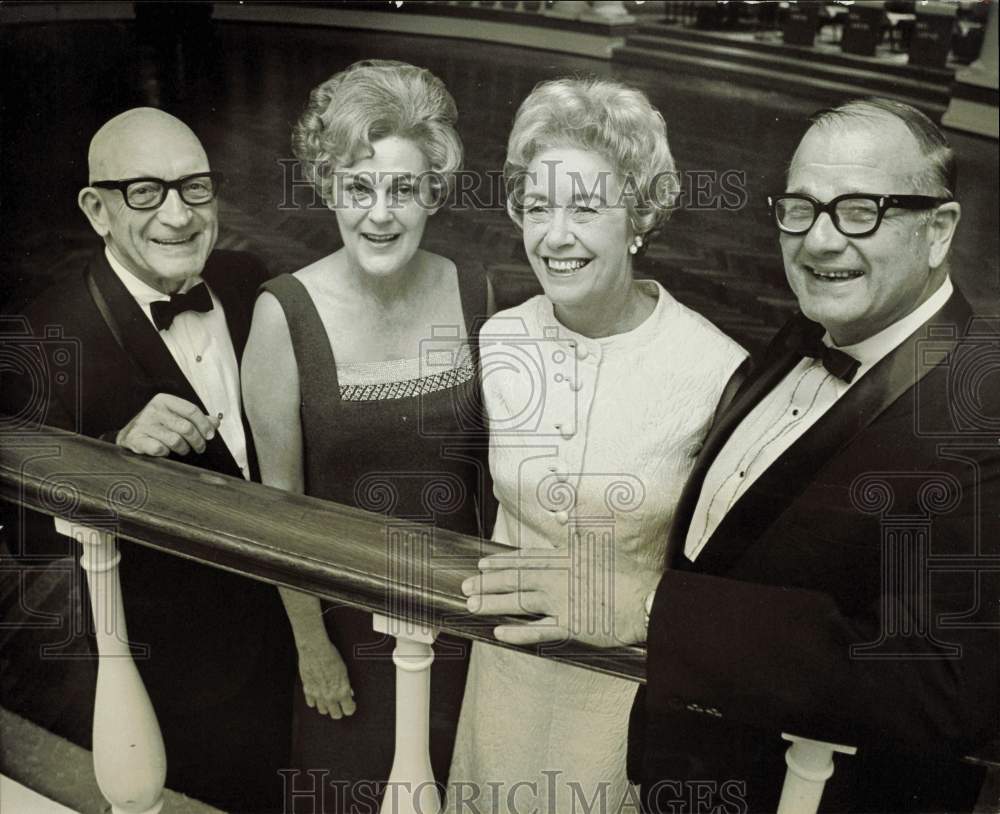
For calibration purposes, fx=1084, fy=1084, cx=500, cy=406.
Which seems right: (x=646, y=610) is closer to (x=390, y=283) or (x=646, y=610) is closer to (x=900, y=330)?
(x=900, y=330)

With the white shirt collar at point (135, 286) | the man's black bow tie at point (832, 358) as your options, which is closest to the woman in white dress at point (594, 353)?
the man's black bow tie at point (832, 358)

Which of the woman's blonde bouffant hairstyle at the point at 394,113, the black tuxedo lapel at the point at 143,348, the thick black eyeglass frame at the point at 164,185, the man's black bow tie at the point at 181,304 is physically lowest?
the black tuxedo lapel at the point at 143,348

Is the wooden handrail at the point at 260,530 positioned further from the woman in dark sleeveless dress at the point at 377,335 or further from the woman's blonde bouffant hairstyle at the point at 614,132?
the woman's blonde bouffant hairstyle at the point at 614,132

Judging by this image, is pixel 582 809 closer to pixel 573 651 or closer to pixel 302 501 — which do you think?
pixel 573 651

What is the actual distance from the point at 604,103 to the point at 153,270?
0.97m

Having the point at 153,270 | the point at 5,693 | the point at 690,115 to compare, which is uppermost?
the point at 690,115

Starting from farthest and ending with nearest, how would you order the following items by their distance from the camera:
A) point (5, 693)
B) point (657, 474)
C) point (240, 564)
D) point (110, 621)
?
point (5, 693) → point (110, 621) → point (240, 564) → point (657, 474)

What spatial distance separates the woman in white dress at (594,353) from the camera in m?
1.87

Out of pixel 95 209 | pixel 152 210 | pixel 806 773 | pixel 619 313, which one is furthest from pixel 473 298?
pixel 806 773

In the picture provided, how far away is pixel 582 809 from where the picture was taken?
2.20 meters

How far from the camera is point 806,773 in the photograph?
74.4 inches

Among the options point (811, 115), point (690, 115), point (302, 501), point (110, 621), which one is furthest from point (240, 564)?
point (811, 115)

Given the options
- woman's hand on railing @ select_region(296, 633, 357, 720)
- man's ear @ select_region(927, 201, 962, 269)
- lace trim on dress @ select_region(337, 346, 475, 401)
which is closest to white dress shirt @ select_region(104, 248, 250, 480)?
lace trim on dress @ select_region(337, 346, 475, 401)

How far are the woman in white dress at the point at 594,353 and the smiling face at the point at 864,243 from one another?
20cm
